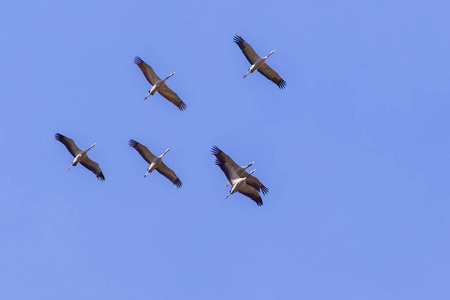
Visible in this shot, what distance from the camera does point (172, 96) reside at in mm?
64062

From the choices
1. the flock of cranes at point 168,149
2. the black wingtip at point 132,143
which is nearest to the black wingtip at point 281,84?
the flock of cranes at point 168,149

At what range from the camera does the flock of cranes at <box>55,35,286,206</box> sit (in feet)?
192

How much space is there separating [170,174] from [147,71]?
709 cm

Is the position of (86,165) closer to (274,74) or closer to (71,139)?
(71,139)

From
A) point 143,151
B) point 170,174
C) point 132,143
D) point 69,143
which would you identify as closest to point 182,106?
point 143,151

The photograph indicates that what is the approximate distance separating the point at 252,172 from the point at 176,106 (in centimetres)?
809

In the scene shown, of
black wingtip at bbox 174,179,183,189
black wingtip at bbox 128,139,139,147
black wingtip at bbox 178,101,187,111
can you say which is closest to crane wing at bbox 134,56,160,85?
black wingtip at bbox 178,101,187,111

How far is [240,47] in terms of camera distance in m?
60.8

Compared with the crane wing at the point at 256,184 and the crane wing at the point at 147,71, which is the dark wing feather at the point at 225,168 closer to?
the crane wing at the point at 256,184

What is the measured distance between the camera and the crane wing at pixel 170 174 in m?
64.0

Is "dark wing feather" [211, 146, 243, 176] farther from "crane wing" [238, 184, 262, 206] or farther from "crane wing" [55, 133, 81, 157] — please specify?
"crane wing" [55, 133, 81, 157]

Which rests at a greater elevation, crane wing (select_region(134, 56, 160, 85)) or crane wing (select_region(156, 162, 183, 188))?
crane wing (select_region(134, 56, 160, 85))

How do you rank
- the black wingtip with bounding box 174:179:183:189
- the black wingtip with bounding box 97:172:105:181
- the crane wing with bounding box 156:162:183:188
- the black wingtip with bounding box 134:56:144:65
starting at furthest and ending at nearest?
the black wingtip with bounding box 97:172:105:181, the black wingtip with bounding box 174:179:183:189, the crane wing with bounding box 156:162:183:188, the black wingtip with bounding box 134:56:144:65

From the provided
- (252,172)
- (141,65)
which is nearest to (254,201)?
(252,172)
